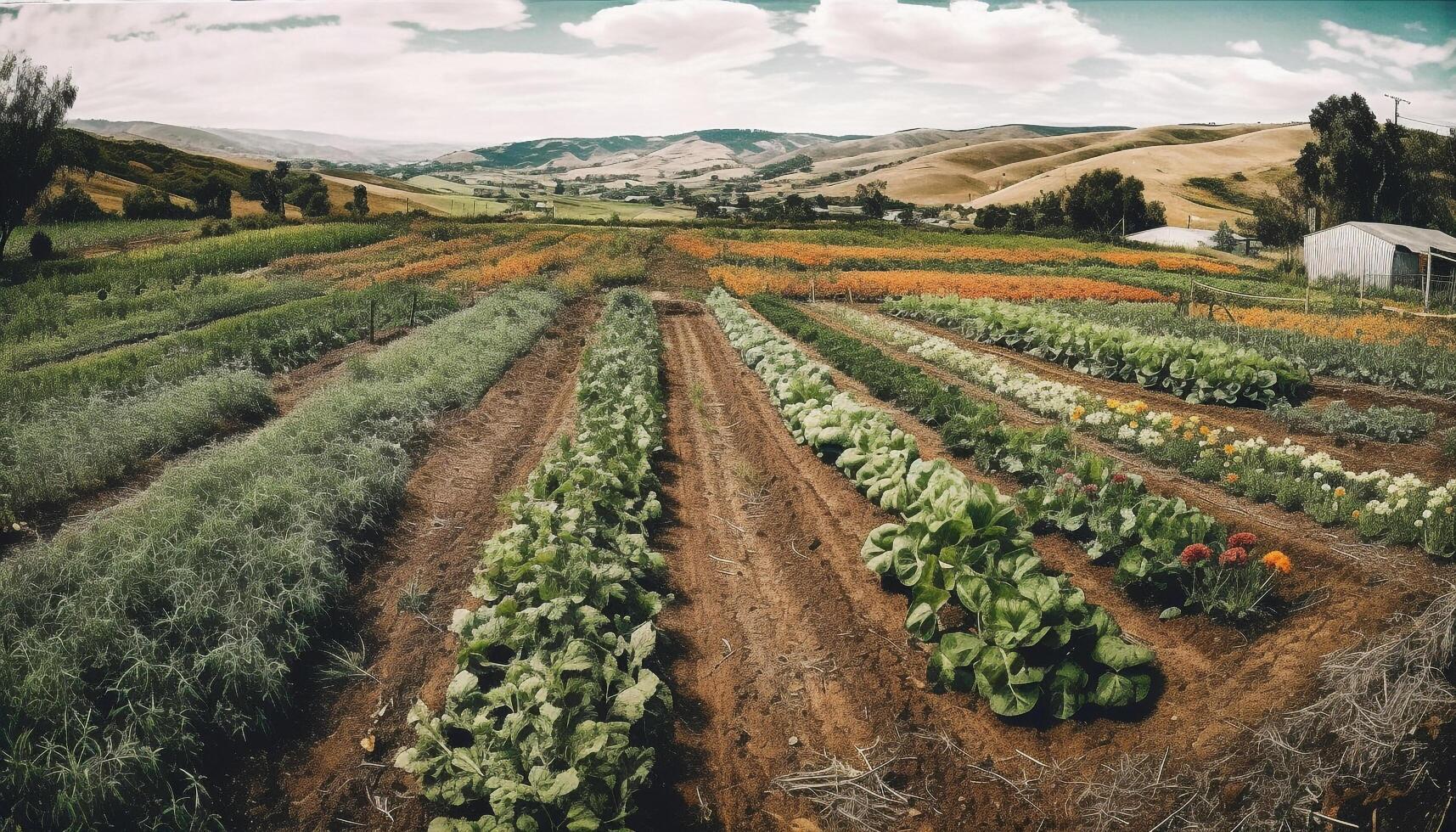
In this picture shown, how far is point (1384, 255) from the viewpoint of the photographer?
111 feet

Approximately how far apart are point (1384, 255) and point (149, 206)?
74.3 m

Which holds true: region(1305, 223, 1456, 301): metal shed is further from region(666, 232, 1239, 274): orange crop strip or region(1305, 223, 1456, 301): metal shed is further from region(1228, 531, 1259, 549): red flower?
region(1228, 531, 1259, 549): red flower

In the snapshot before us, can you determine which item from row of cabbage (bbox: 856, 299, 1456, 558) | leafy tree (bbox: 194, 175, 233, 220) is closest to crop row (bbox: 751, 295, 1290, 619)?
row of cabbage (bbox: 856, 299, 1456, 558)

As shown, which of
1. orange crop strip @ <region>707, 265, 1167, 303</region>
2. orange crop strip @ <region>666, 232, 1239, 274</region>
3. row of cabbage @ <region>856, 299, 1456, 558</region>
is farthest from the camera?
orange crop strip @ <region>666, 232, 1239, 274</region>

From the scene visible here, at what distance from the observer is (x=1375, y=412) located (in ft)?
32.8

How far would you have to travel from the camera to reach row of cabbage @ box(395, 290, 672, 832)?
376 centimetres

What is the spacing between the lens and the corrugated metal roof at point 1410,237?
33.2 metres

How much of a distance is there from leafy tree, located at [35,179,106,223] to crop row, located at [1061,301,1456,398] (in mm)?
59909

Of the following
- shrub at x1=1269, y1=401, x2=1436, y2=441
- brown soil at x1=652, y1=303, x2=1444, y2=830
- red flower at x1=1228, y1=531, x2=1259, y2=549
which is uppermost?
shrub at x1=1269, y1=401, x2=1436, y2=441

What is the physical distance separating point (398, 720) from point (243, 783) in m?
0.88

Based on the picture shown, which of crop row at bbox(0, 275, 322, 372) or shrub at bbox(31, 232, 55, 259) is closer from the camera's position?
crop row at bbox(0, 275, 322, 372)

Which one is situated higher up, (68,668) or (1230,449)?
(1230,449)

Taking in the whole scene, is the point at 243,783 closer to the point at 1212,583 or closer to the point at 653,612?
the point at 653,612

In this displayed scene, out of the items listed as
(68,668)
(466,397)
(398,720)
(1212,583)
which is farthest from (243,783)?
(466,397)
